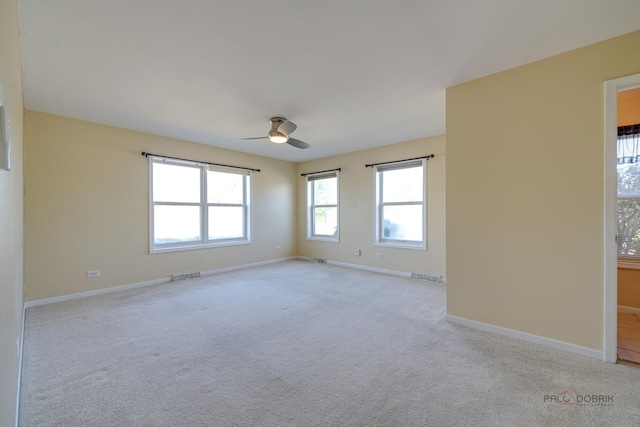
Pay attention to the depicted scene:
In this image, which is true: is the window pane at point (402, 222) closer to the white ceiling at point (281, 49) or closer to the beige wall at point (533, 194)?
the white ceiling at point (281, 49)

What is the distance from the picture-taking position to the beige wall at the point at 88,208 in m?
3.44

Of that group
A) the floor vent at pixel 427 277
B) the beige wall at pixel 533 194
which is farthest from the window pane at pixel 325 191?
the beige wall at pixel 533 194

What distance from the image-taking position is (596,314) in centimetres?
215

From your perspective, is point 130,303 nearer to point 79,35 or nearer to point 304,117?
point 79,35

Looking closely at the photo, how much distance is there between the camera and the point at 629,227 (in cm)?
314

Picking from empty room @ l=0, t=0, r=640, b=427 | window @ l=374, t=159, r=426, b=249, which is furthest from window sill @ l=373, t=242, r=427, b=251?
empty room @ l=0, t=0, r=640, b=427

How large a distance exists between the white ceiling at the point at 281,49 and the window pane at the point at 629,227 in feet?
6.94

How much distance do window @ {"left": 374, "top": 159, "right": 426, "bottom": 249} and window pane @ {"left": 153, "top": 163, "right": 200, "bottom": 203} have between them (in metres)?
3.54

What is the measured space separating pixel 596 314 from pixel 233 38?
3603 millimetres

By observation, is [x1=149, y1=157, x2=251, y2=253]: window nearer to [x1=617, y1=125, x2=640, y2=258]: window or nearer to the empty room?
the empty room

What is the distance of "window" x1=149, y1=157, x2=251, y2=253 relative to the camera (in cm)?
458

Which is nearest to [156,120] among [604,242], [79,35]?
[79,35]

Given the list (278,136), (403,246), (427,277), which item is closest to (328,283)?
(403,246)

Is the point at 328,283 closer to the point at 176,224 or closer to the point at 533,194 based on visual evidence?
the point at 176,224
